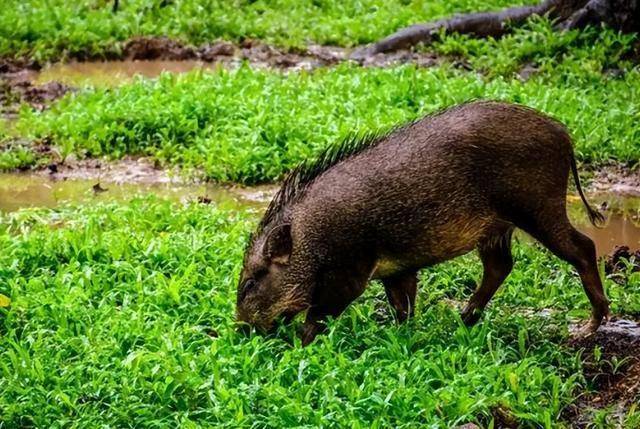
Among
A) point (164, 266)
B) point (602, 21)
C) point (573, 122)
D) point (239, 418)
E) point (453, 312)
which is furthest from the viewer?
point (602, 21)

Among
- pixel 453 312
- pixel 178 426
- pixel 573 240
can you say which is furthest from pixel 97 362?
pixel 573 240

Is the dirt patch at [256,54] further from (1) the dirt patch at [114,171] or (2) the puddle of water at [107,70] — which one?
(1) the dirt patch at [114,171]

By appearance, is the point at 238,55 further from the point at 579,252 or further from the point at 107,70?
the point at 579,252

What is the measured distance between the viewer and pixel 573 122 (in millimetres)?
10086

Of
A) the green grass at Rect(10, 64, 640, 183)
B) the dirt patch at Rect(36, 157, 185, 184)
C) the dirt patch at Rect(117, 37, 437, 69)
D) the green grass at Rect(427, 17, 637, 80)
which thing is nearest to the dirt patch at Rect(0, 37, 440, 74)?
the dirt patch at Rect(117, 37, 437, 69)

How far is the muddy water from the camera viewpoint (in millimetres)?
8664

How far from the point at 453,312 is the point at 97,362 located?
196 centimetres

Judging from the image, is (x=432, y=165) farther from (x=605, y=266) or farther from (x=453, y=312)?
(x=605, y=266)

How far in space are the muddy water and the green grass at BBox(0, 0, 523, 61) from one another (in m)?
4.53

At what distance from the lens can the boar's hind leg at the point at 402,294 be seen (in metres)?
6.39

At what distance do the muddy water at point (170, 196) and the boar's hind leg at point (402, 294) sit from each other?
8.15ft

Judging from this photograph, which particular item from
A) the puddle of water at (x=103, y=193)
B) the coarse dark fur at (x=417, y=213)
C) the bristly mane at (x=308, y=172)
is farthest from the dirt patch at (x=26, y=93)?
the coarse dark fur at (x=417, y=213)

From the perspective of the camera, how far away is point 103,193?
9.60 m

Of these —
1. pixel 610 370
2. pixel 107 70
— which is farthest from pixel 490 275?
pixel 107 70
